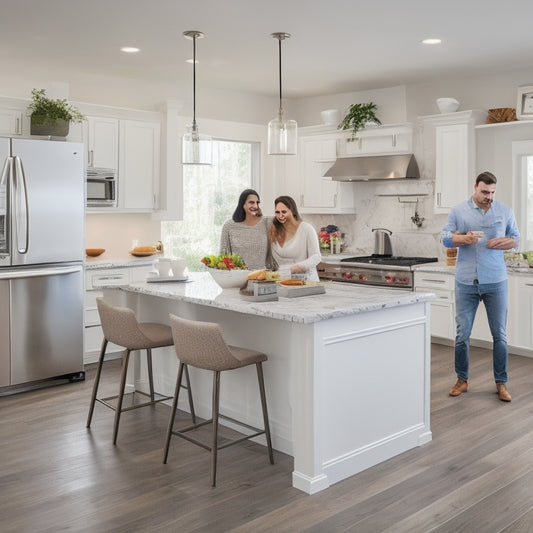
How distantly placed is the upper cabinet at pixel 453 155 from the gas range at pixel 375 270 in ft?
2.16

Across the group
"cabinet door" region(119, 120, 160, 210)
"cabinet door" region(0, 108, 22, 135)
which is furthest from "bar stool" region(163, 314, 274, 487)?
"cabinet door" region(119, 120, 160, 210)

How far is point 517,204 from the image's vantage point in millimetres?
6441

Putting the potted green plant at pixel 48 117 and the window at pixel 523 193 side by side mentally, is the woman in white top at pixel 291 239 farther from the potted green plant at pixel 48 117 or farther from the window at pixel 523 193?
the window at pixel 523 193

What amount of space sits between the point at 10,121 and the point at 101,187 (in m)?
1.06

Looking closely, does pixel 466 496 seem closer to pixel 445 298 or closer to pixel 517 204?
pixel 445 298

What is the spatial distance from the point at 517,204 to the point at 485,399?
2454 millimetres

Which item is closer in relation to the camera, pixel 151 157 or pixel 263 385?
pixel 263 385

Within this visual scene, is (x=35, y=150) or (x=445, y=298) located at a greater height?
(x=35, y=150)

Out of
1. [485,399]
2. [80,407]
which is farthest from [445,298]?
[80,407]

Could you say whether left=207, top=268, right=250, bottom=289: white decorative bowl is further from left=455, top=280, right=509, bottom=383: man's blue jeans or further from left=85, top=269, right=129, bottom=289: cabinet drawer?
left=85, top=269, right=129, bottom=289: cabinet drawer

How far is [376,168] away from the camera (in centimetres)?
699

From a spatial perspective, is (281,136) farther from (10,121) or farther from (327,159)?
(327,159)

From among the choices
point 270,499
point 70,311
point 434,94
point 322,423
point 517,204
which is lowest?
point 270,499

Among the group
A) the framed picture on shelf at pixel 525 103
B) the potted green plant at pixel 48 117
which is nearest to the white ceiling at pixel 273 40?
the framed picture on shelf at pixel 525 103
